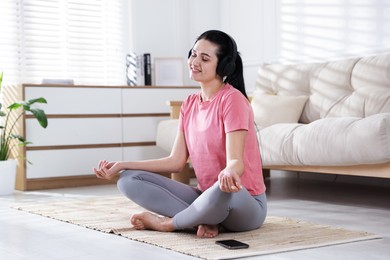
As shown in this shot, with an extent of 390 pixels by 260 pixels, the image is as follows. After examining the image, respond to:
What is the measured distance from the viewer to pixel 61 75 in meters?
5.30

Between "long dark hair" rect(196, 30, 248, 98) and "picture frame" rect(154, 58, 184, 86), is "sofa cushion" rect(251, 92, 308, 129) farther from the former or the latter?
"long dark hair" rect(196, 30, 248, 98)

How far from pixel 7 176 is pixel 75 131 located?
2.09 feet

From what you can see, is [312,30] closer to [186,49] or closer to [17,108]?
[186,49]

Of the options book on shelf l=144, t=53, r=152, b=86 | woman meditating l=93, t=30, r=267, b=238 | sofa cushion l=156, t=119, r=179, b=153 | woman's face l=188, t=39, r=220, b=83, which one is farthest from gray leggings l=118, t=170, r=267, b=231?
book on shelf l=144, t=53, r=152, b=86

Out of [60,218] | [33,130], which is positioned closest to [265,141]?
[60,218]

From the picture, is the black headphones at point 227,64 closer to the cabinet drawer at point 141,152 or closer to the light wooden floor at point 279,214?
the light wooden floor at point 279,214

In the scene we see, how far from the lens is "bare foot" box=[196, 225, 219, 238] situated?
248 centimetres

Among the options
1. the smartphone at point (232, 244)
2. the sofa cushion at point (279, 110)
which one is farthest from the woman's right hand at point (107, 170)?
the sofa cushion at point (279, 110)

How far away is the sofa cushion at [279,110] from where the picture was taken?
4.30m

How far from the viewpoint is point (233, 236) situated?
252 centimetres

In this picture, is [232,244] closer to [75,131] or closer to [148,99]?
[75,131]

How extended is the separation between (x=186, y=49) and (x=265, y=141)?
2.22 meters

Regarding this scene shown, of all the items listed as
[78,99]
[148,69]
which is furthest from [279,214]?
[148,69]

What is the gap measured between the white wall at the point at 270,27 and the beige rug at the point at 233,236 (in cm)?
192
